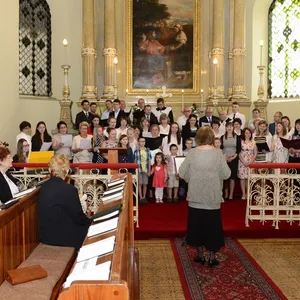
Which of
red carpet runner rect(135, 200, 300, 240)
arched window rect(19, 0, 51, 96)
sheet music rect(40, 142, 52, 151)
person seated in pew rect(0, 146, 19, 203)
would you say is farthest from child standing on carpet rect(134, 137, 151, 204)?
arched window rect(19, 0, 51, 96)

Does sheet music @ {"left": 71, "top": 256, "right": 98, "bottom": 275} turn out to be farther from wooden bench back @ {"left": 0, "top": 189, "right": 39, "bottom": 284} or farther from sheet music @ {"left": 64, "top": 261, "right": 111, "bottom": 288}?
wooden bench back @ {"left": 0, "top": 189, "right": 39, "bottom": 284}

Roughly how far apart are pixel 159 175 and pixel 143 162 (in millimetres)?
387

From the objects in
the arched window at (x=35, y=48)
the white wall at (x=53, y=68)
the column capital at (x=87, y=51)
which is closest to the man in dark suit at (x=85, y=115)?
the white wall at (x=53, y=68)

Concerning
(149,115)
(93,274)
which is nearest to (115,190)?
(93,274)

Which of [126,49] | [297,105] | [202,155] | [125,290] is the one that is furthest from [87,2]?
[125,290]

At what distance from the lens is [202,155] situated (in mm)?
5270

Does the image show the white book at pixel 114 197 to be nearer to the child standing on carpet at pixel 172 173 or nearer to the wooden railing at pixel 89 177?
the wooden railing at pixel 89 177

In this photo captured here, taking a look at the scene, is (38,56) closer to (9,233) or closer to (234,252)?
(234,252)

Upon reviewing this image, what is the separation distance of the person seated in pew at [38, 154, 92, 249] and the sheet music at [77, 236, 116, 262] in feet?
6.16

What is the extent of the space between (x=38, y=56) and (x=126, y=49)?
2.51 metres

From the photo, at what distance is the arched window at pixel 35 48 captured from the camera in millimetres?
12656

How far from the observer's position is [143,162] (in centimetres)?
859

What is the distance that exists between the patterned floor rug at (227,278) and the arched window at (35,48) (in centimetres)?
831

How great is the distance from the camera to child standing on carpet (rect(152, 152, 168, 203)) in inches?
341
